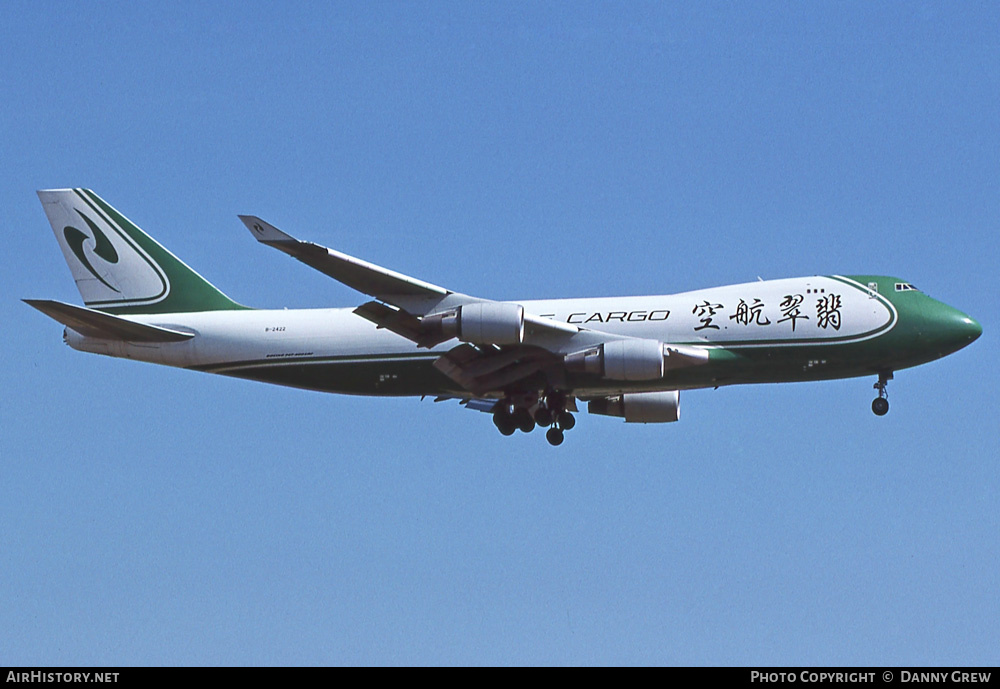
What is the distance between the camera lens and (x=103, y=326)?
47.7m

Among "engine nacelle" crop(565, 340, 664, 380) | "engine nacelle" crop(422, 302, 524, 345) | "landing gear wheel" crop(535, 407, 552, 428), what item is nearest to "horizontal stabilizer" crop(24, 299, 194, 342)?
"engine nacelle" crop(422, 302, 524, 345)

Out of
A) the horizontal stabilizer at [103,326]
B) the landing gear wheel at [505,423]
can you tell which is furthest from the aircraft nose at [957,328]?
the horizontal stabilizer at [103,326]

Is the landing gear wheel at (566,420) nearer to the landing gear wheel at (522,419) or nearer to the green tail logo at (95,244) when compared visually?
the landing gear wheel at (522,419)

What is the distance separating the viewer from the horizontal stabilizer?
45688 mm

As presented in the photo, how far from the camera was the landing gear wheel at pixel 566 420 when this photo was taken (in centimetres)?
4728

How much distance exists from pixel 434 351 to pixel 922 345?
16360 mm

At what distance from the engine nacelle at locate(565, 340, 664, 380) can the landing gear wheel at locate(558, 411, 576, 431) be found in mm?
2785

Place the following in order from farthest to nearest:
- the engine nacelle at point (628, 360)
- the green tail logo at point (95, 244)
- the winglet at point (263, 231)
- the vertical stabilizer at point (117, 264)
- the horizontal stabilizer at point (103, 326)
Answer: the green tail logo at point (95, 244) < the vertical stabilizer at point (117, 264) < the horizontal stabilizer at point (103, 326) < the engine nacelle at point (628, 360) < the winglet at point (263, 231)

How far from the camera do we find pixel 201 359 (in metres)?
49.3

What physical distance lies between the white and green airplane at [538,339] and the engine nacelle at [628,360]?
44mm

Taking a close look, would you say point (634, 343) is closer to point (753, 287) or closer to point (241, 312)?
point (753, 287)

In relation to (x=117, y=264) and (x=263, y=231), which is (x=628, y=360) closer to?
(x=263, y=231)

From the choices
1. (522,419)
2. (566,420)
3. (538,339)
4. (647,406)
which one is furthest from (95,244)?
(647,406)
